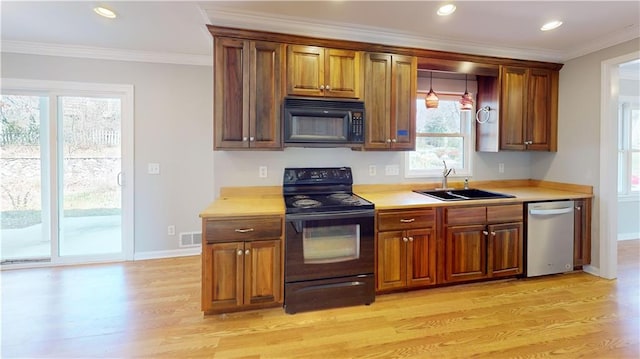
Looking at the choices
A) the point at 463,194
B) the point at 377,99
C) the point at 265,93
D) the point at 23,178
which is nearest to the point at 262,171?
the point at 265,93

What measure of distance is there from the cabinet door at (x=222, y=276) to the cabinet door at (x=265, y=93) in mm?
950

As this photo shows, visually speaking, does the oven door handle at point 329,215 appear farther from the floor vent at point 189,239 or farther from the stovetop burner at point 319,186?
the floor vent at point 189,239

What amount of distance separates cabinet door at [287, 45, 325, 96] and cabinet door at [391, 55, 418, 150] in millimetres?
754

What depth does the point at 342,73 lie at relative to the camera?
289cm

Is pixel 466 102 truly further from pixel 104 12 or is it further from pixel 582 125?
pixel 104 12

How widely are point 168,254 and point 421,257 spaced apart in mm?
3015

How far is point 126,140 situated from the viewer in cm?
365

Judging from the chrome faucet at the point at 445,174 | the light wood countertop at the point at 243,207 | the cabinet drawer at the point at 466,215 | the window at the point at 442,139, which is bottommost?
the cabinet drawer at the point at 466,215

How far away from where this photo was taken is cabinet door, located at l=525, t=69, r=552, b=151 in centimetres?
354

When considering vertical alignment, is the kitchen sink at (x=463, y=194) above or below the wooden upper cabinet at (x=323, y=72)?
below

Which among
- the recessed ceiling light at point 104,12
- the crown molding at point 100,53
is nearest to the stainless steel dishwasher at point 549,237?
the crown molding at point 100,53

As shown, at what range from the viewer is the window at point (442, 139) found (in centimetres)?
365

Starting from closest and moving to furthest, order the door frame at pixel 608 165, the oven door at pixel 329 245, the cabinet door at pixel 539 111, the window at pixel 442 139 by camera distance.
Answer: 1. the oven door at pixel 329 245
2. the door frame at pixel 608 165
3. the cabinet door at pixel 539 111
4. the window at pixel 442 139

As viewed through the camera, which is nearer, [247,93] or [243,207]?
[243,207]
